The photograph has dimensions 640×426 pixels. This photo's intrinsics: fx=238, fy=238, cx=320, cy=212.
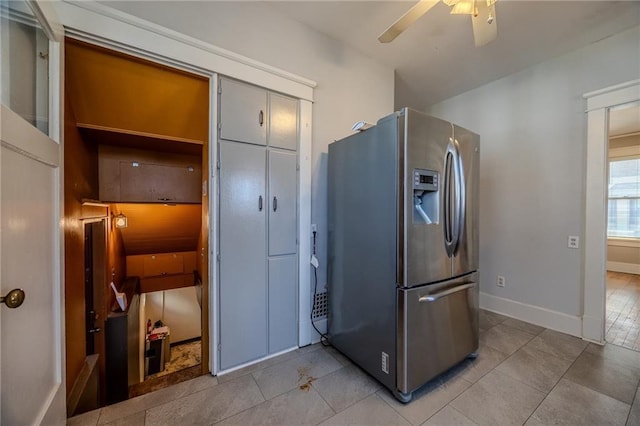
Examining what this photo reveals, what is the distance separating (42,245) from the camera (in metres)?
1.13

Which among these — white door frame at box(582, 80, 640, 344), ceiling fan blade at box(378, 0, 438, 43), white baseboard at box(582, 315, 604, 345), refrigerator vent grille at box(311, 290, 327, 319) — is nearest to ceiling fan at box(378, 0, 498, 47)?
ceiling fan blade at box(378, 0, 438, 43)

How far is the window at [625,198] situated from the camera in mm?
4602

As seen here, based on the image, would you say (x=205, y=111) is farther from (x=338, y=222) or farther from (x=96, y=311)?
(x=96, y=311)

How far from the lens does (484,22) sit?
4.96 feet

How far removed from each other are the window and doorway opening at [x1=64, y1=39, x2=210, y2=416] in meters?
7.36

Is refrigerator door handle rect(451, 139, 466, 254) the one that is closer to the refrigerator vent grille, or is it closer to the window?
the refrigerator vent grille

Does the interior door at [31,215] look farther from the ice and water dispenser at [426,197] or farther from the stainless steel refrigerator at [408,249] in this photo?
the ice and water dispenser at [426,197]

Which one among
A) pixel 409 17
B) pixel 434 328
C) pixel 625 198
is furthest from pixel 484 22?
pixel 625 198

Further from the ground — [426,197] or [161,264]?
[426,197]

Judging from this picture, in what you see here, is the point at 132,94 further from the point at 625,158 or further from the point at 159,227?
the point at 625,158

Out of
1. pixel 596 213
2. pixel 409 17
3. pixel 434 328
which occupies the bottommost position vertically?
pixel 434 328

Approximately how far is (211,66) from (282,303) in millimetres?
1907

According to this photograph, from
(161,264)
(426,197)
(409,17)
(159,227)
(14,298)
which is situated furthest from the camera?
(161,264)

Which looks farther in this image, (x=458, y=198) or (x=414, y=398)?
(x=458, y=198)
